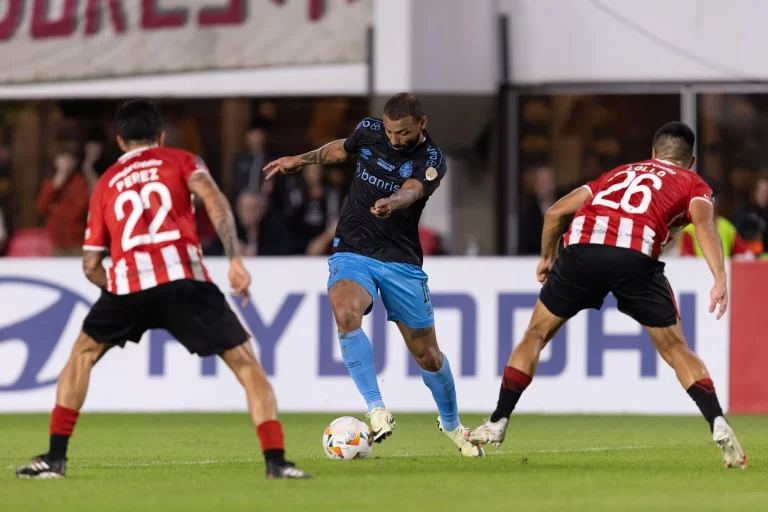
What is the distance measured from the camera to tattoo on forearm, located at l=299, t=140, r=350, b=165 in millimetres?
A: 9094

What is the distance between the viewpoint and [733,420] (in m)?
12.2

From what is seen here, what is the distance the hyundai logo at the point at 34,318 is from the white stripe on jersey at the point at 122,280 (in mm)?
→ 5817

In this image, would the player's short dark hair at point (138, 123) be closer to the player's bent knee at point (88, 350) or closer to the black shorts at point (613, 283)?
the player's bent knee at point (88, 350)

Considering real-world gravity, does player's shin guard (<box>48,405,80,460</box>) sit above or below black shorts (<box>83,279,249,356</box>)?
below

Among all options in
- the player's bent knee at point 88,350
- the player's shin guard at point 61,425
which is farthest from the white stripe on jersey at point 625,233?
the player's shin guard at point 61,425

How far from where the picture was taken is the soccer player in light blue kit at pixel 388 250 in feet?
28.4

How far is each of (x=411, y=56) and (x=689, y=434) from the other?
738 cm

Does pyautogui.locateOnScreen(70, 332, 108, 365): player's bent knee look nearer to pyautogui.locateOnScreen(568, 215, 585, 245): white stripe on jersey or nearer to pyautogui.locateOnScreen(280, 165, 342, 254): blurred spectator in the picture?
pyautogui.locateOnScreen(568, 215, 585, 245): white stripe on jersey

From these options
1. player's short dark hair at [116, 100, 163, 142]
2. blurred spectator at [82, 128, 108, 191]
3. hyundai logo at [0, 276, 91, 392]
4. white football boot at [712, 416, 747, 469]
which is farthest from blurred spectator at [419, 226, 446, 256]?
player's short dark hair at [116, 100, 163, 142]

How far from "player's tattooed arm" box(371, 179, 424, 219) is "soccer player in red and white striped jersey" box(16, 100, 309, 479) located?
3.72 ft

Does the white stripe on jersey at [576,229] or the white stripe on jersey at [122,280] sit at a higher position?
the white stripe on jersey at [576,229]

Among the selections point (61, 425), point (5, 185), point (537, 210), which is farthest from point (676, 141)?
point (5, 185)

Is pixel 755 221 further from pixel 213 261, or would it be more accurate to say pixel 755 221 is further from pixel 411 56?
pixel 213 261

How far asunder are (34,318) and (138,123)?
19.3 feet
